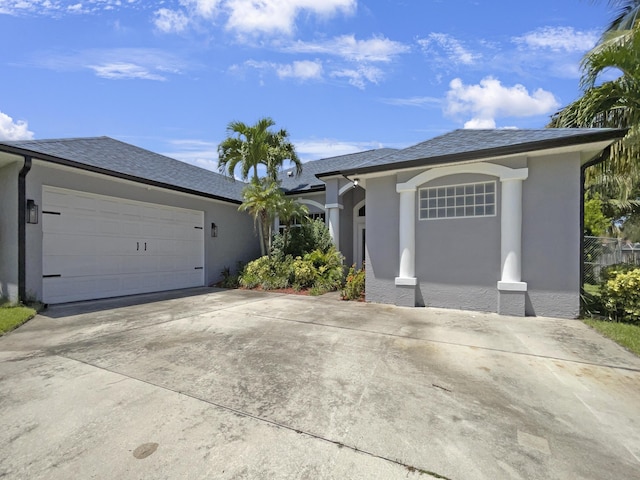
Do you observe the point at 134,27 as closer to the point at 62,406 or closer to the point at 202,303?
the point at 202,303

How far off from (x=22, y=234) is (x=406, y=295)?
9278 mm

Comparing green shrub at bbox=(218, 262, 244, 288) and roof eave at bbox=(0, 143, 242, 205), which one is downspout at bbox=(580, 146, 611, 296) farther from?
roof eave at bbox=(0, 143, 242, 205)

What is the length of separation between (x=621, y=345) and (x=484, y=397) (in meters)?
3.42

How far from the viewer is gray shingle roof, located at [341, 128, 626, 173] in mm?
5984

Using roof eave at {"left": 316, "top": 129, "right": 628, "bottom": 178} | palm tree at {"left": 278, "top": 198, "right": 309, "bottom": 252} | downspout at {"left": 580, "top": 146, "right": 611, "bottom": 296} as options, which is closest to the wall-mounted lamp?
palm tree at {"left": 278, "top": 198, "right": 309, "bottom": 252}

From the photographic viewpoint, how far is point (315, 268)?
10.9 m

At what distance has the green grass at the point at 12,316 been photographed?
5.61 m

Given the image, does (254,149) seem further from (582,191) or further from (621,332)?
(621,332)

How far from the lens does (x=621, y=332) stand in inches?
210

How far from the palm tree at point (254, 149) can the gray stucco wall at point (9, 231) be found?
20.2 ft

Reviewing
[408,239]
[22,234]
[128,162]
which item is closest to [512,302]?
[408,239]

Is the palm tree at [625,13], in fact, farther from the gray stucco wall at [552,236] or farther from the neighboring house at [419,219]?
the gray stucco wall at [552,236]

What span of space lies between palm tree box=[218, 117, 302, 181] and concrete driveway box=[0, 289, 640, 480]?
25.6 feet

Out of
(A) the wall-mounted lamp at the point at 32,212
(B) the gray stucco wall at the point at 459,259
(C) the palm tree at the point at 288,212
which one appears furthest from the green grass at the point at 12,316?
(B) the gray stucco wall at the point at 459,259
